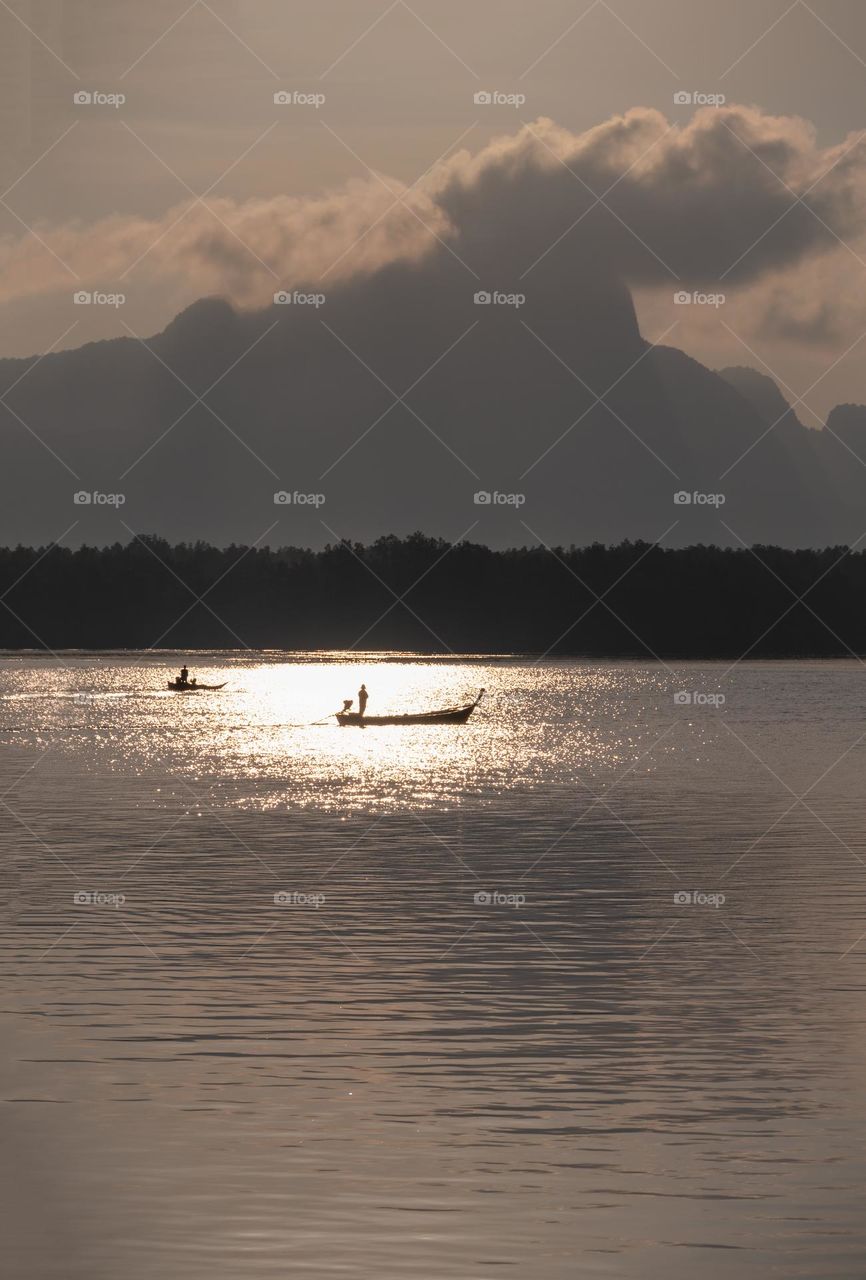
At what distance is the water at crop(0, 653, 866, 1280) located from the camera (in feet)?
53.1

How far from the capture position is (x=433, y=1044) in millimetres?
23641

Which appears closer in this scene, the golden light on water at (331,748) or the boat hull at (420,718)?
the golden light on water at (331,748)

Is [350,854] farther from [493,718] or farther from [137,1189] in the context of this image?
[493,718]

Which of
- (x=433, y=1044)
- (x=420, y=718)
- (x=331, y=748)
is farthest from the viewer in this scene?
(x=420, y=718)

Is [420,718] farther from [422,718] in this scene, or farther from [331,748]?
[331,748]

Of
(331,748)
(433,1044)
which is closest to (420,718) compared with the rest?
(331,748)

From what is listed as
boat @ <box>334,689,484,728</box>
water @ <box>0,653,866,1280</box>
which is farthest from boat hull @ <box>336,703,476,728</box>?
water @ <box>0,653,866,1280</box>

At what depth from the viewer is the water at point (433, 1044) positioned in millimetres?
16172

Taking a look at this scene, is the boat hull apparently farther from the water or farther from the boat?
the water

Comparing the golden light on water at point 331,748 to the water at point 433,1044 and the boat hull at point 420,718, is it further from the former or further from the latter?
the water at point 433,1044

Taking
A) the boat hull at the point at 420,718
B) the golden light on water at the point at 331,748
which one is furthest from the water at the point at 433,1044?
the boat hull at the point at 420,718

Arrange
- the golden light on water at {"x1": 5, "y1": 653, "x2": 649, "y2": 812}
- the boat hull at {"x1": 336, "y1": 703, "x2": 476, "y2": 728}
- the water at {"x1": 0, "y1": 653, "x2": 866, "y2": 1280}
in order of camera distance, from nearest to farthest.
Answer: the water at {"x1": 0, "y1": 653, "x2": 866, "y2": 1280} → the golden light on water at {"x1": 5, "y1": 653, "x2": 649, "y2": 812} → the boat hull at {"x1": 336, "y1": 703, "x2": 476, "y2": 728}

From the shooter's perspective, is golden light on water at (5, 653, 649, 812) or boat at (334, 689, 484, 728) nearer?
golden light on water at (5, 653, 649, 812)

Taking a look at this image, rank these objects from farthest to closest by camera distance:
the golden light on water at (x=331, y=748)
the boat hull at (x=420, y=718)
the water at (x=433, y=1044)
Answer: the boat hull at (x=420, y=718) → the golden light on water at (x=331, y=748) → the water at (x=433, y=1044)
